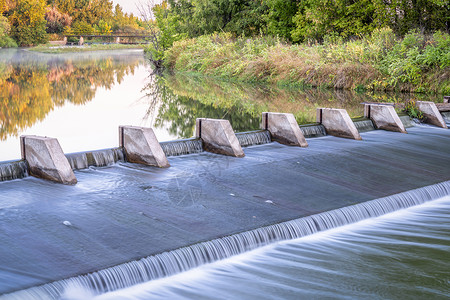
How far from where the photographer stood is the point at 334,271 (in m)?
6.21

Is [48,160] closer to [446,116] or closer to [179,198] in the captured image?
[179,198]

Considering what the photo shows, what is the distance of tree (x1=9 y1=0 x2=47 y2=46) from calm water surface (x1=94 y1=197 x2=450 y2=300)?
81.4 m

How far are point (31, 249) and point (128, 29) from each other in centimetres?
13710

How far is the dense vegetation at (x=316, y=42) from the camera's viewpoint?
2420 cm

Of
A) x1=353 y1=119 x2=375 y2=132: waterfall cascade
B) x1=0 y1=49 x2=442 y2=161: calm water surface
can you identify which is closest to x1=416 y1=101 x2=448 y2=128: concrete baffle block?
x1=353 y1=119 x2=375 y2=132: waterfall cascade

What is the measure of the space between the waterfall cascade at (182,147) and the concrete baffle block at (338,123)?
3.60 m

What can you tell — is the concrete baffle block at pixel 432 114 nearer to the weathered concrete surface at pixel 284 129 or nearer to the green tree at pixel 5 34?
the weathered concrete surface at pixel 284 129

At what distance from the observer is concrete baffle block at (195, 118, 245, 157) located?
34.4ft

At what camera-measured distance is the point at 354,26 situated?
33156mm

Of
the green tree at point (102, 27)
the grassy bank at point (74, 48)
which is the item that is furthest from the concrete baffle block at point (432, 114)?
the green tree at point (102, 27)

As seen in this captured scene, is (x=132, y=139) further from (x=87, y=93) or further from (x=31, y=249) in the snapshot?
(x=87, y=93)

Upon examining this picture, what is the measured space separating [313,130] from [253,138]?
1918 millimetres

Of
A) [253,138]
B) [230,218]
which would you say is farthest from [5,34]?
[230,218]

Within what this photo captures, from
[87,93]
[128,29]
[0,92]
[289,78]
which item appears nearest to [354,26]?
[289,78]
